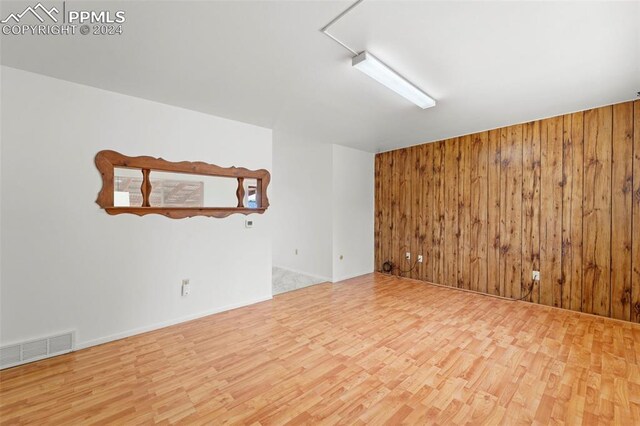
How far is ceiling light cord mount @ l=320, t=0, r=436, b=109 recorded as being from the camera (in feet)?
5.75

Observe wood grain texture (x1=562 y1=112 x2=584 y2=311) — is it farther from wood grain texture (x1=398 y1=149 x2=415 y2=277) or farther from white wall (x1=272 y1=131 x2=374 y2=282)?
white wall (x1=272 y1=131 x2=374 y2=282)

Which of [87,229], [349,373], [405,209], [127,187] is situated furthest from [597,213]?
[87,229]

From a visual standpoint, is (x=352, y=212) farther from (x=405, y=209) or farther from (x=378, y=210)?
(x=405, y=209)

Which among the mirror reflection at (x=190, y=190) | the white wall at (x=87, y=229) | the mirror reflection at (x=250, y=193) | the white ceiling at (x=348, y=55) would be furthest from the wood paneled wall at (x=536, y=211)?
the white wall at (x=87, y=229)

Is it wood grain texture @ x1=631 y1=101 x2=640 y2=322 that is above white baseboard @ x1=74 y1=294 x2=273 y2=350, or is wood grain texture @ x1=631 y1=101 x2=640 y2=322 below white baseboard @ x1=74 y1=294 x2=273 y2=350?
above

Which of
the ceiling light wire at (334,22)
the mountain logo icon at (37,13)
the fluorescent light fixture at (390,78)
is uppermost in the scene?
the mountain logo icon at (37,13)

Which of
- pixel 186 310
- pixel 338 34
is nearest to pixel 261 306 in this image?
pixel 186 310

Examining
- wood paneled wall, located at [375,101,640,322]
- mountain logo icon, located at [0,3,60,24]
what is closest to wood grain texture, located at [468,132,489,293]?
wood paneled wall, located at [375,101,640,322]

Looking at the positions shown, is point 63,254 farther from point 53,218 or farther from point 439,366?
point 439,366

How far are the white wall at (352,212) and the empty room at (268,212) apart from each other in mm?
731

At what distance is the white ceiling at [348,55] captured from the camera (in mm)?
1565

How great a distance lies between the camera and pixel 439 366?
7.02 ft

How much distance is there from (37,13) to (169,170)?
1525mm

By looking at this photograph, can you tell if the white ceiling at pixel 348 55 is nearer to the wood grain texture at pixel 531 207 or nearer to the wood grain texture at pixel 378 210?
the wood grain texture at pixel 531 207
